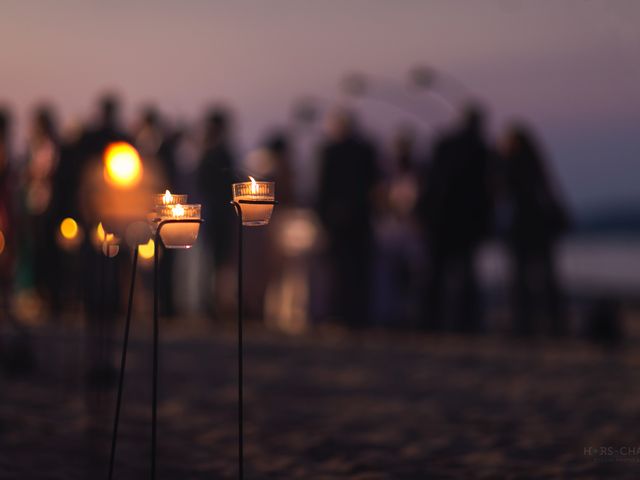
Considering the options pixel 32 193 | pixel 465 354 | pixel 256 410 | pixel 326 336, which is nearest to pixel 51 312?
pixel 32 193

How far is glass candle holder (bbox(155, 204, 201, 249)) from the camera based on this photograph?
15.9ft

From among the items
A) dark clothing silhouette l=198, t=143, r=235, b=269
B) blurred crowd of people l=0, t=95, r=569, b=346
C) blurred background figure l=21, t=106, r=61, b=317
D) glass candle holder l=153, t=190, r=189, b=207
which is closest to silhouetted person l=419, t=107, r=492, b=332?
blurred crowd of people l=0, t=95, r=569, b=346

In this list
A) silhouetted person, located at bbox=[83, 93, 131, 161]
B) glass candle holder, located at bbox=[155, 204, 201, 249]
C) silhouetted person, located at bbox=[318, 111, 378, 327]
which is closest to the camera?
glass candle holder, located at bbox=[155, 204, 201, 249]

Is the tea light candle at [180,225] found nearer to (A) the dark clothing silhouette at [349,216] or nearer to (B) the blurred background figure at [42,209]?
(B) the blurred background figure at [42,209]

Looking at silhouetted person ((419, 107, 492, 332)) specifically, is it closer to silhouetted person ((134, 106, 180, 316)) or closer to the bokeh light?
silhouetted person ((134, 106, 180, 316))

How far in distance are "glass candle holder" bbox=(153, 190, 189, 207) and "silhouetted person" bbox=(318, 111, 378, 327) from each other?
9.24 m

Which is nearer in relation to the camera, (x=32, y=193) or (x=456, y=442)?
(x=456, y=442)

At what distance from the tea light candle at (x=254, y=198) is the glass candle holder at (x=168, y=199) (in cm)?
22

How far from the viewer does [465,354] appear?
41.6 feet

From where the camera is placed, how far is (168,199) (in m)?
4.86

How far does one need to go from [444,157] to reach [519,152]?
2.88 ft

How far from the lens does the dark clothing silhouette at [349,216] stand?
46.4 feet

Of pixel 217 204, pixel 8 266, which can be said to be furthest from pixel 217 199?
pixel 8 266

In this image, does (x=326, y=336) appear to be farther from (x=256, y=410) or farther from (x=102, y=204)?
(x=102, y=204)
